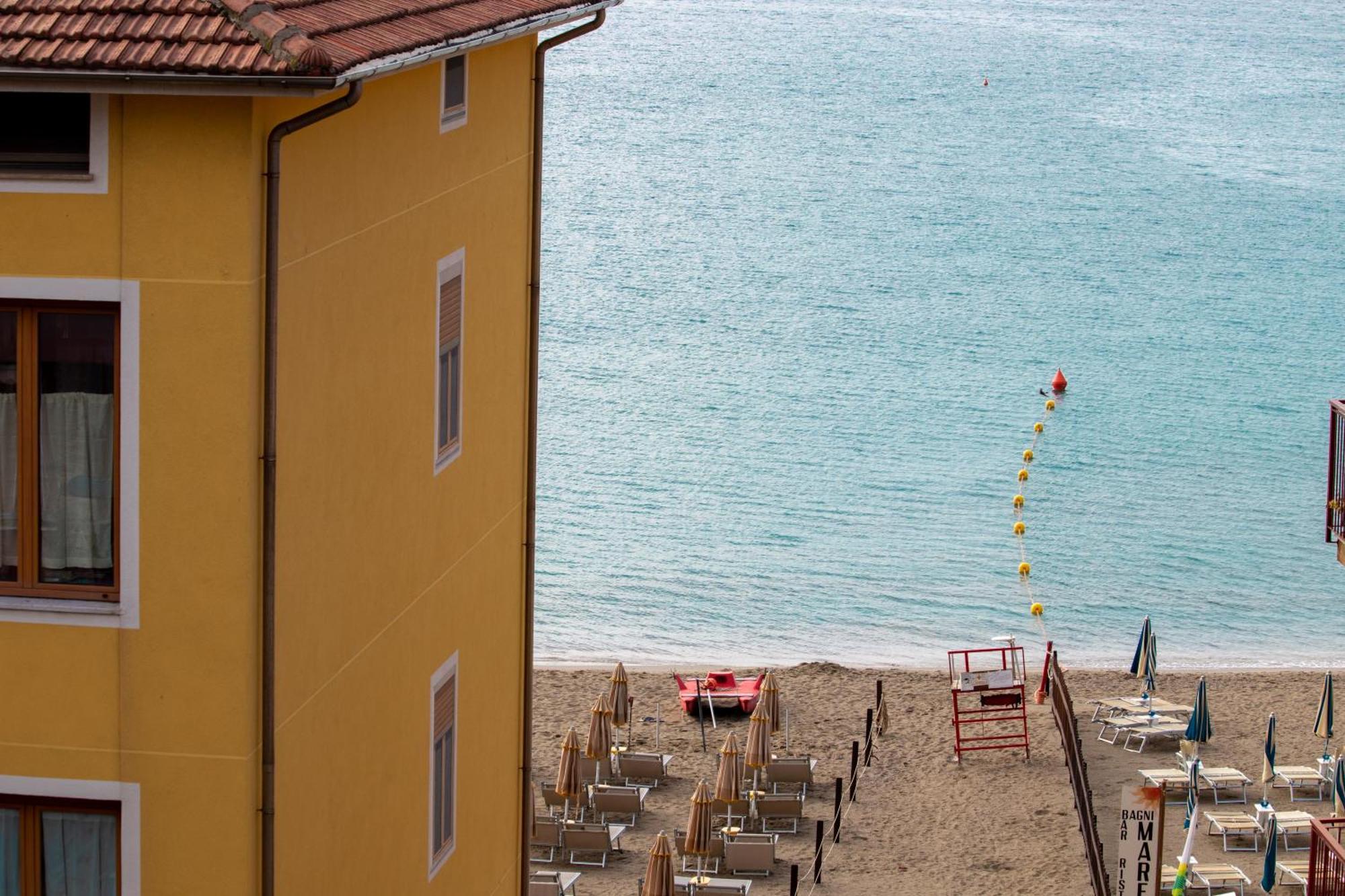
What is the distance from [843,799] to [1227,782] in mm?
4684

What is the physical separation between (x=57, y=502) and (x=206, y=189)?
1.56 meters

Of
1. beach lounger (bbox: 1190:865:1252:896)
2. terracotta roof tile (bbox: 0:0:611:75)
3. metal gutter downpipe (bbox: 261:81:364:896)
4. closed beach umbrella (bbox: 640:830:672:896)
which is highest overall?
terracotta roof tile (bbox: 0:0:611:75)

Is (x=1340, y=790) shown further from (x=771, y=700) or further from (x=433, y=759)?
(x=433, y=759)

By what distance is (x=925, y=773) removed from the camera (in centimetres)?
2584

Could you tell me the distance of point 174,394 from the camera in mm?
8438

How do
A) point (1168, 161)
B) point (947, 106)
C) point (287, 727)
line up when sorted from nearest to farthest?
point (287, 727) → point (1168, 161) → point (947, 106)

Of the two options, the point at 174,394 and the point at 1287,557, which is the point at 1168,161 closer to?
the point at 1287,557

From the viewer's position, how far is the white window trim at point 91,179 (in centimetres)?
823

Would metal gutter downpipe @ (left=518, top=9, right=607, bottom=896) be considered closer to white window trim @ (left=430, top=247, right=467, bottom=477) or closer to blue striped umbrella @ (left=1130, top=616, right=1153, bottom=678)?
white window trim @ (left=430, top=247, right=467, bottom=477)

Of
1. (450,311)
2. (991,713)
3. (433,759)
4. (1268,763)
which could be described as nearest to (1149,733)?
(991,713)

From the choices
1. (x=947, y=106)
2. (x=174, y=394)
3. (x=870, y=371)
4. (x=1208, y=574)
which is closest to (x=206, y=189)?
(x=174, y=394)

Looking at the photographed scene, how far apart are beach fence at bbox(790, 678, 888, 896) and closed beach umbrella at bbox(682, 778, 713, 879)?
3.16 ft

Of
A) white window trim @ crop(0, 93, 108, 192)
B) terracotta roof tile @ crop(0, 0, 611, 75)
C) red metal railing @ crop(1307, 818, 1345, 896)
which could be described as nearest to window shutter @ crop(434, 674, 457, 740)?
white window trim @ crop(0, 93, 108, 192)

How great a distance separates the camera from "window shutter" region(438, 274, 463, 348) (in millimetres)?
11867
